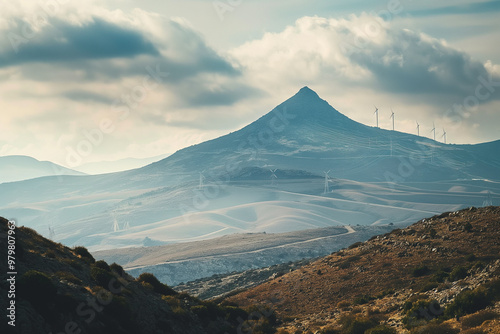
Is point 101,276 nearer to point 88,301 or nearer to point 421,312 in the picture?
point 88,301

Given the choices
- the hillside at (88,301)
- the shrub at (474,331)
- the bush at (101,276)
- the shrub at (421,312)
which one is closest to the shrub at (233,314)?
the hillside at (88,301)

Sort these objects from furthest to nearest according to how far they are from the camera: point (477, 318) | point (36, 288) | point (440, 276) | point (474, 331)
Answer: point (440, 276)
point (477, 318)
point (36, 288)
point (474, 331)

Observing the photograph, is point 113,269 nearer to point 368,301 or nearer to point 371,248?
point 368,301

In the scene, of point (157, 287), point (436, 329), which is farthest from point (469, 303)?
point (157, 287)

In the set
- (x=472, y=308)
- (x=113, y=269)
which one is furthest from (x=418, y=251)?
(x=113, y=269)

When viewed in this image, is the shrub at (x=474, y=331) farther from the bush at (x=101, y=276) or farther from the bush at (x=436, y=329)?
the bush at (x=101, y=276)

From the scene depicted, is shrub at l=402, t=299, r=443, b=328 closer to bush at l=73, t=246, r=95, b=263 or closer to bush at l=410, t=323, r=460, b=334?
bush at l=410, t=323, r=460, b=334
